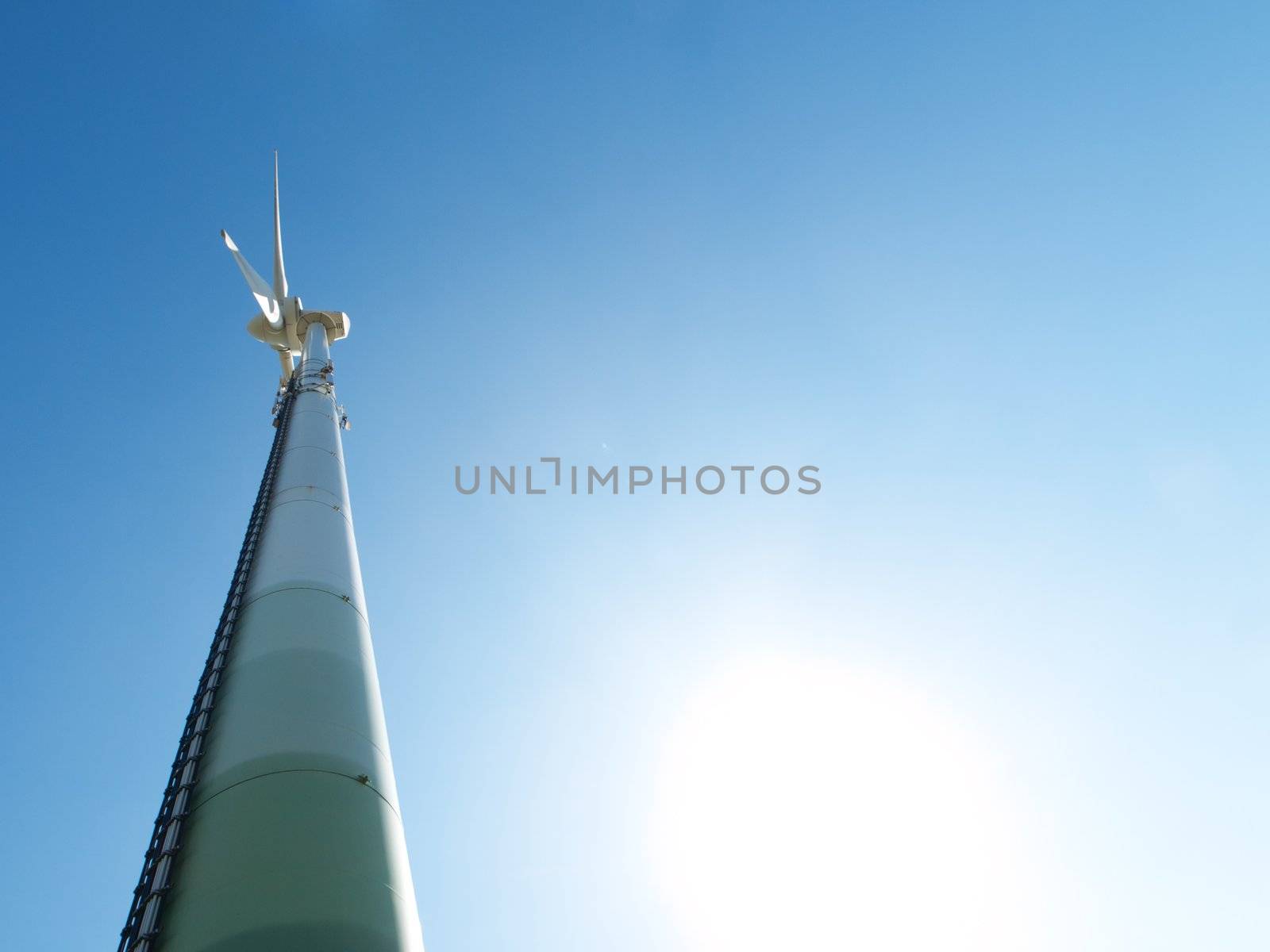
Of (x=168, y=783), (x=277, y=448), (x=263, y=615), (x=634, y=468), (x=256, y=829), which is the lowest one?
(x=256, y=829)

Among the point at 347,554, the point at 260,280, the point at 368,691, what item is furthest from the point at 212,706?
the point at 260,280

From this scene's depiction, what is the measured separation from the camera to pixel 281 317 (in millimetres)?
30422

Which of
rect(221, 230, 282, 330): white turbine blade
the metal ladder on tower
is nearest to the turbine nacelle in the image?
rect(221, 230, 282, 330): white turbine blade

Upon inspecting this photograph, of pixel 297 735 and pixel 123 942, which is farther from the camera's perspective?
pixel 297 735

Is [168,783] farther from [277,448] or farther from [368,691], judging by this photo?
[277,448]

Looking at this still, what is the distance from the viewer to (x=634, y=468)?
26.2 meters

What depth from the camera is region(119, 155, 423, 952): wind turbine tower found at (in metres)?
6.66

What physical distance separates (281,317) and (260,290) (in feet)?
4.52

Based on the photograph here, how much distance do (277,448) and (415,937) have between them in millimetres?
14935

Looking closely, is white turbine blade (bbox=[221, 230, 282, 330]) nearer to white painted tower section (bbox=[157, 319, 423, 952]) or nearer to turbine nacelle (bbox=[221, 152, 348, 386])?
turbine nacelle (bbox=[221, 152, 348, 386])

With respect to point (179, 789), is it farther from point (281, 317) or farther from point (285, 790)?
point (281, 317)

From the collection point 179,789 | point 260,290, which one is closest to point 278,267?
point 260,290

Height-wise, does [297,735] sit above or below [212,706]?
below

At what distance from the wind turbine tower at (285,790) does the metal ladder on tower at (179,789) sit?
19mm
